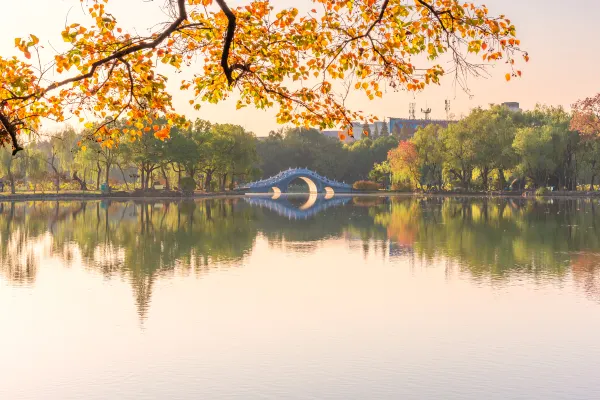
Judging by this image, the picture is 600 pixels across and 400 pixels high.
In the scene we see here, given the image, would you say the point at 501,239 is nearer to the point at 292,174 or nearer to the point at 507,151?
the point at 507,151

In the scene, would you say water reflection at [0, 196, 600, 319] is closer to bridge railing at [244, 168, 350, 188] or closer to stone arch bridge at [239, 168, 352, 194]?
bridge railing at [244, 168, 350, 188]

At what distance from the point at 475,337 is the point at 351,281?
818cm

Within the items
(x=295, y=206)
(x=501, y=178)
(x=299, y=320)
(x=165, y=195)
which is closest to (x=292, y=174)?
(x=501, y=178)

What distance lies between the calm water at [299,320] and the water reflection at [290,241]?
186 millimetres

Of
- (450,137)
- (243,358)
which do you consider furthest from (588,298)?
(450,137)

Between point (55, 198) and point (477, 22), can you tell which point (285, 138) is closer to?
point (55, 198)

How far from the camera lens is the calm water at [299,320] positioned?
44.3ft

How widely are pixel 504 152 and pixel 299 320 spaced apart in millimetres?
80503

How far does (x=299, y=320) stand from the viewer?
59.7 ft

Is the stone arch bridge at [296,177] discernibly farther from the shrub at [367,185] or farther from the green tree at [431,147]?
the green tree at [431,147]

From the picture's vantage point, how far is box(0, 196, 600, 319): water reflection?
2639 centimetres

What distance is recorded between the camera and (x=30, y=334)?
17.0 metres

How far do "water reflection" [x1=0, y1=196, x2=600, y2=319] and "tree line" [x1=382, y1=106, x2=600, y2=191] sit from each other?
1423 inches

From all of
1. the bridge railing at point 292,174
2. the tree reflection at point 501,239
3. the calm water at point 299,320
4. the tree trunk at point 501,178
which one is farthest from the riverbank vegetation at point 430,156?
the calm water at point 299,320
